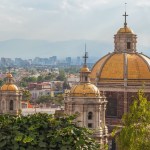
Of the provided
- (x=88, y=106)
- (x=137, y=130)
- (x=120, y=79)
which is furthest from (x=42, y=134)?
(x=120, y=79)

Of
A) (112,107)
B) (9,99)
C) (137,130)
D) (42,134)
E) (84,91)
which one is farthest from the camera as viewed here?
(9,99)

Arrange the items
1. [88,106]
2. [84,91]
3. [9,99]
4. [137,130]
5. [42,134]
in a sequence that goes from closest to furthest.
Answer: [42,134], [137,130], [88,106], [84,91], [9,99]

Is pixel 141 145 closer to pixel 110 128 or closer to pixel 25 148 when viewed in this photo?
pixel 25 148

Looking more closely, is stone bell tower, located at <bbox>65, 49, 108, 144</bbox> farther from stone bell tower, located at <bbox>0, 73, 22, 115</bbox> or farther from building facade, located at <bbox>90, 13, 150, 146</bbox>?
stone bell tower, located at <bbox>0, 73, 22, 115</bbox>

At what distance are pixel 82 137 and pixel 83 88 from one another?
67.5 ft

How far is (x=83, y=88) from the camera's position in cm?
3241

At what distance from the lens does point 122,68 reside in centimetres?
3772

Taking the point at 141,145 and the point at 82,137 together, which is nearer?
the point at 82,137

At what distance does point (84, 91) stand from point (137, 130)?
1537 centimetres

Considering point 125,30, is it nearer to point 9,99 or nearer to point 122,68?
point 122,68

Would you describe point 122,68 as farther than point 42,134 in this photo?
Yes

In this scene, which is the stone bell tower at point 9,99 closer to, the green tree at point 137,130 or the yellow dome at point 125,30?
the yellow dome at point 125,30

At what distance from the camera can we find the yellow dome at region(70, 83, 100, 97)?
3192cm

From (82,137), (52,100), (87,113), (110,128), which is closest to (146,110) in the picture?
(82,137)
